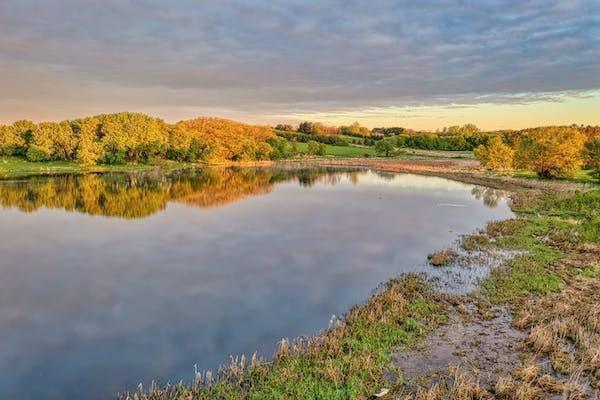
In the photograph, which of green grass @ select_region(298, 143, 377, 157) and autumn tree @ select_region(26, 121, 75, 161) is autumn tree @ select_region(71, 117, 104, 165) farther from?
green grass @ select_region(298, 143, 377, 157)

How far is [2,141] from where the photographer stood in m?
96.8

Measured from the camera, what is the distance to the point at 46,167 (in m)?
90.8

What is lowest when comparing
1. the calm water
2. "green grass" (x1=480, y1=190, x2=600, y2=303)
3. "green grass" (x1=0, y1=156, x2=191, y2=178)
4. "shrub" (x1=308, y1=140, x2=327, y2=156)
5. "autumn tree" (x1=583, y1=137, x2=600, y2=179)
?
the calm water

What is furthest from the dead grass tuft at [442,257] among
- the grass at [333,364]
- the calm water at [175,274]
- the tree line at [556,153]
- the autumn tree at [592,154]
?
the autumn tree at [592,154]

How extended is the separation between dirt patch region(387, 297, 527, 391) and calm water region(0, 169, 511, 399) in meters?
4.08

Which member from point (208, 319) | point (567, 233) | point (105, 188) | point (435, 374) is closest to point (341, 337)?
point (435, 374)

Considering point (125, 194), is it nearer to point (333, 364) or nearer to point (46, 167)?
point (333, 364)

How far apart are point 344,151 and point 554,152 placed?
108 metres

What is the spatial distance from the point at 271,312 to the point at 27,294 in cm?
1097

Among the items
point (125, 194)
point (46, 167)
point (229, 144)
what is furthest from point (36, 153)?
point (229, 144)

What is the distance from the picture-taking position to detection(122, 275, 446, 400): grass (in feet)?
33.1

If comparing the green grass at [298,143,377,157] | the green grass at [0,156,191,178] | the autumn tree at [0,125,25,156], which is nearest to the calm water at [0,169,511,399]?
the green grass at [0,156,191,178]

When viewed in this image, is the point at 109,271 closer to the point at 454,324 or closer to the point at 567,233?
the point at 454,324

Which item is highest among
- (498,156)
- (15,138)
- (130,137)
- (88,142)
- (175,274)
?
(130,137)
